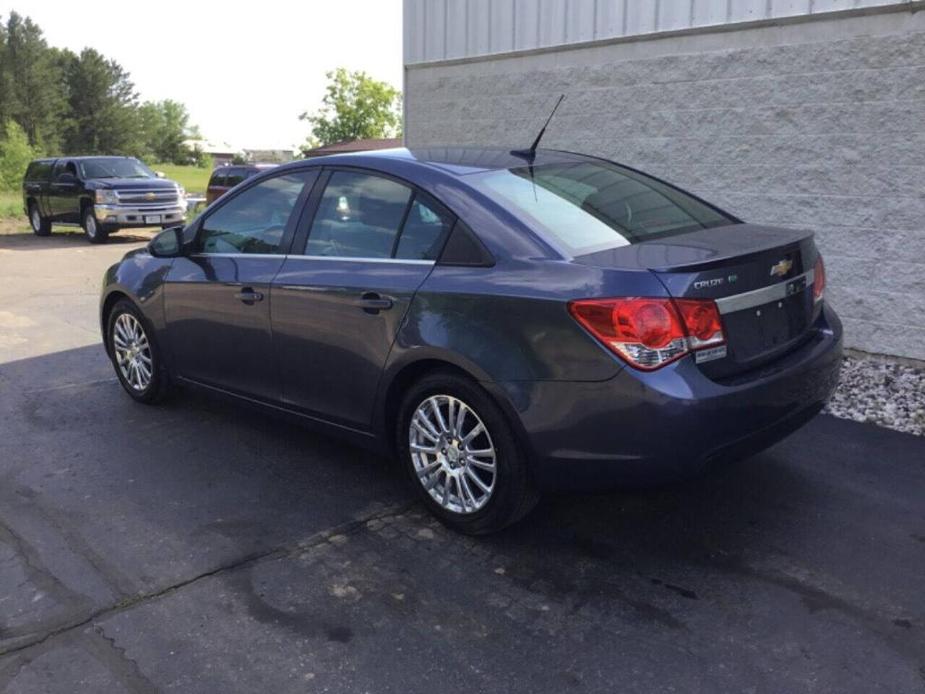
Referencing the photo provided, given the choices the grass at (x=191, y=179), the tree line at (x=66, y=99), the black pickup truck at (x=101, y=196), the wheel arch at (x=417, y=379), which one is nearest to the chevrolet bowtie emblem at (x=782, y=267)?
the wheel arch at (x=417, y=379)

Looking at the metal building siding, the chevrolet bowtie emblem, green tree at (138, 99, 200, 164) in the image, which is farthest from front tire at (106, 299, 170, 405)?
green tree at (138, 99, 200, 164)

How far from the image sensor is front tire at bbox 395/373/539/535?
3.51 metres

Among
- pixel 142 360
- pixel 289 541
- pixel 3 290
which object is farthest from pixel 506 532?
pixel 3 290

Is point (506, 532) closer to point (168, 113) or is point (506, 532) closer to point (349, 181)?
point (349, 181)

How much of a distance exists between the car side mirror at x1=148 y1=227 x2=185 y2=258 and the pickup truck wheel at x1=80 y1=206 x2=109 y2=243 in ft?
42.7

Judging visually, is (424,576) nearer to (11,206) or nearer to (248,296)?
(248,296)

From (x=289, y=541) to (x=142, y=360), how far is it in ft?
7.79

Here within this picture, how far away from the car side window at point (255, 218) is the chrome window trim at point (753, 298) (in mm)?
2244

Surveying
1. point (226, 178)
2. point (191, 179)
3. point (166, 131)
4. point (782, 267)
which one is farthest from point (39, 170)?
point (166, 131)

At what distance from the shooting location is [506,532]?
3811mm

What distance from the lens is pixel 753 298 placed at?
11.2 feet

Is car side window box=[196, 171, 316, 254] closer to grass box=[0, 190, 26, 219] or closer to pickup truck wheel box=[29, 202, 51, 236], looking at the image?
pickup truck wheel box=[29, 202, 51, 236]

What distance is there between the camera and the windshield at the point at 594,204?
3.63m

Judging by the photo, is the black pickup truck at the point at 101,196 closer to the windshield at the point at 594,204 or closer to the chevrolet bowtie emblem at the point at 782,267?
the windshield at the point at 594,204
